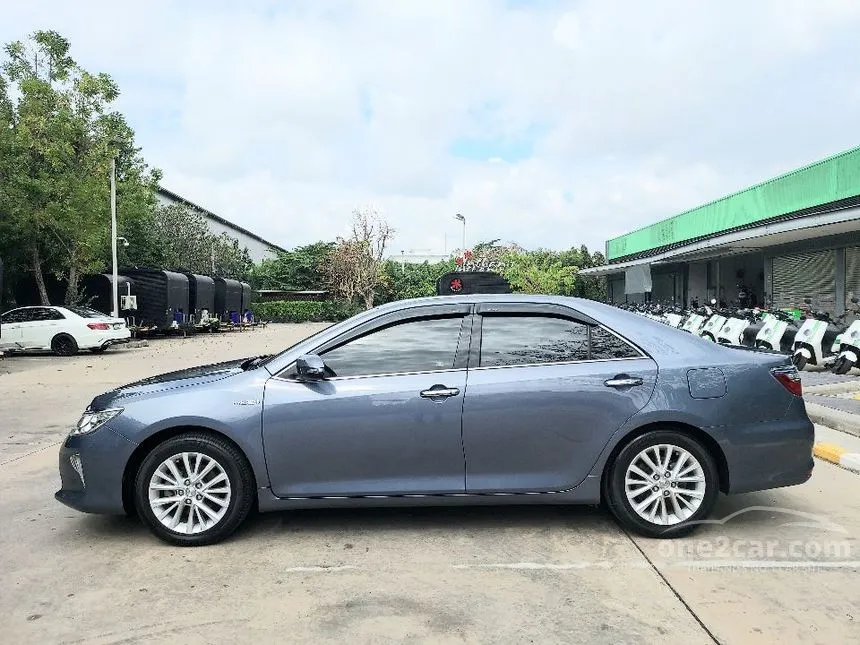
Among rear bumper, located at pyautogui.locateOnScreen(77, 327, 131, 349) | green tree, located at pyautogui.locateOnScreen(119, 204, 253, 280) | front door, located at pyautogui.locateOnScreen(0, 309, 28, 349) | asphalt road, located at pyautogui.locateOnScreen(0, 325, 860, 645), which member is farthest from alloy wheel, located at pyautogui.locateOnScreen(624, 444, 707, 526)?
green tree, located at pyautogui.locateOnScreen(119, 204, 253, 280)

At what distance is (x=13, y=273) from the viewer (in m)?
25.8

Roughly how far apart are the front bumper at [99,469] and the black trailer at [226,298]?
32.7 meters

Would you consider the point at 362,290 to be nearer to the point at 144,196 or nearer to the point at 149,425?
the point at 144,196

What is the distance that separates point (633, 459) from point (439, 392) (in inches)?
49.6

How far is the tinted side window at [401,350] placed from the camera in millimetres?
4602

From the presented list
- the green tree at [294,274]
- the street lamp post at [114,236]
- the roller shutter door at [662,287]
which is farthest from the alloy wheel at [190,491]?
the green tree at [294,274]

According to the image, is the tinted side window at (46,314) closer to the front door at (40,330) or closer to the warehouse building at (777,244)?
the front door at (40,330)

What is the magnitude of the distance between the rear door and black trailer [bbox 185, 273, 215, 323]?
93.7 ft

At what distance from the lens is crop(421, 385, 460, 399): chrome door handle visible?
4.45 m

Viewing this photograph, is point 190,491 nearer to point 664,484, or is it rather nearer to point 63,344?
point 664,484

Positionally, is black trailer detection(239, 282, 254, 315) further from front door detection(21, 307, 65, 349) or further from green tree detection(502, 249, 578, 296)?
front door detection(21, 307, 65, 349)

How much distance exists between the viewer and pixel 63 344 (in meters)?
20.3

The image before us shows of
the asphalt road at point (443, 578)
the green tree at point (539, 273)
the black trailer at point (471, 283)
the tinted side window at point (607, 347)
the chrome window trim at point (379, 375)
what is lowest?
the asphalt road at point (443, 578)

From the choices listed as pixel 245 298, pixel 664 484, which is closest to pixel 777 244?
pixel 664 484
